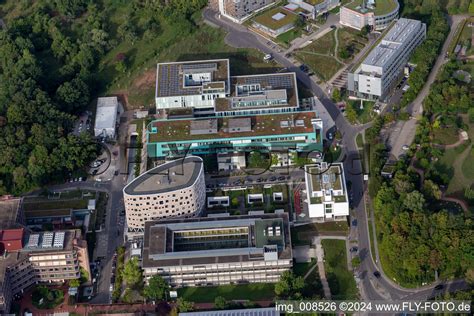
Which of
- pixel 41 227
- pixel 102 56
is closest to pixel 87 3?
pixel 102 56

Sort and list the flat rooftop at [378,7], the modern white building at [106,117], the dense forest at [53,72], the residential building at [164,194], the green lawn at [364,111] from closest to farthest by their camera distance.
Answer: the residential building at [164,194] → the dense forest at [53,72] → the green lawn at [364,111] → the modern white building at [106,117] → the flat rooftop at [378,7]

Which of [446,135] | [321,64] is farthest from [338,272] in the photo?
[321,64]

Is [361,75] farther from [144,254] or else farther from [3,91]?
[3,91]

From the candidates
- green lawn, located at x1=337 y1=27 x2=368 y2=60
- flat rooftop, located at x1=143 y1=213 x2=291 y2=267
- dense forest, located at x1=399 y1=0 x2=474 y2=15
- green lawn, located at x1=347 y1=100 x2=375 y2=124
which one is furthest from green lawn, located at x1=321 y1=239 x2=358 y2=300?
dense forest, located at x1=399 y1=0 x2=474 y2=15

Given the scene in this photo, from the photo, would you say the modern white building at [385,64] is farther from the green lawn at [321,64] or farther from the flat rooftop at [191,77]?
the flat rooftop at [191,77]

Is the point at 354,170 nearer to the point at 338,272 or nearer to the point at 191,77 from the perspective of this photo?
the point at 338,272

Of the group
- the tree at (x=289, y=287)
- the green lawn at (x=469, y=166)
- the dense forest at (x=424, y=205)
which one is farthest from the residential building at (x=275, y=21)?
the tree at (x=289, y=287)
